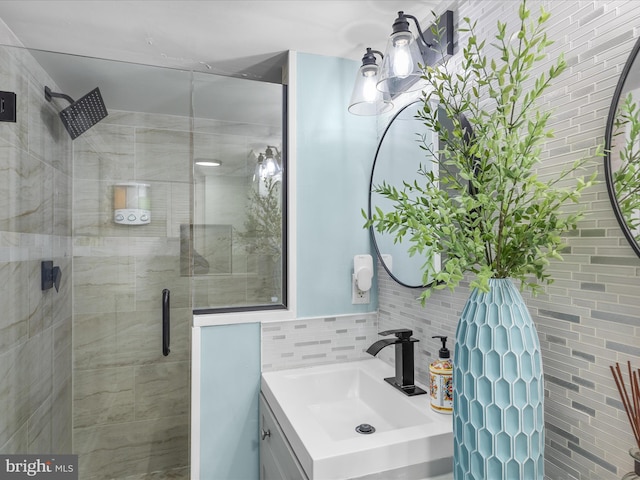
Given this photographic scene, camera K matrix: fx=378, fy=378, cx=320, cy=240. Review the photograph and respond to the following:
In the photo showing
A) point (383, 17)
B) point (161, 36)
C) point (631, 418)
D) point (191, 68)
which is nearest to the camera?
point (631, 418)

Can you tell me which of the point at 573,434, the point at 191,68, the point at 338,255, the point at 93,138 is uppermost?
the point at 191,68

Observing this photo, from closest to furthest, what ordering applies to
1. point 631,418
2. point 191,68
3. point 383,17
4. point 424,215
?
1. point 631,418
2. point 424,215
3. point 383,17
4. point 191,68

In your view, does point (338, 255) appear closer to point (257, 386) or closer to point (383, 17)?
point (257, 386)

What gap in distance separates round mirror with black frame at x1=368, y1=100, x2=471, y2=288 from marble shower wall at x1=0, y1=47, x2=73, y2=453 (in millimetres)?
1121

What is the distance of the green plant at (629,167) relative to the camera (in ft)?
2.19

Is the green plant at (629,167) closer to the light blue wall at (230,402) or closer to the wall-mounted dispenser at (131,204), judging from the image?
the light blue wall at (230,402)

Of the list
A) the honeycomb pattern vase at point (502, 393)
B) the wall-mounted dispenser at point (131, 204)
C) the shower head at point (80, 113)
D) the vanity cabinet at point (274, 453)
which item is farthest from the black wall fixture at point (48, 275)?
the honeycomb pattern vase at point (502, 393)

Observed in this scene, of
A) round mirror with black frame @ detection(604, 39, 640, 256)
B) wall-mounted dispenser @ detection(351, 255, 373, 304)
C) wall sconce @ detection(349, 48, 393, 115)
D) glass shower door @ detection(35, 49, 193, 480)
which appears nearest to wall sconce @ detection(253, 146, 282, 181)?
glass shower door @ detection(35, 49, 193, 480)

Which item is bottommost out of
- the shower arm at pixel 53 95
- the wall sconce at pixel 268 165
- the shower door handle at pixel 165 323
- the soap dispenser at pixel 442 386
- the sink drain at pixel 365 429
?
the sink drain at pixel 365 429

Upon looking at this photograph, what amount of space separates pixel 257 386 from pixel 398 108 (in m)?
1.23

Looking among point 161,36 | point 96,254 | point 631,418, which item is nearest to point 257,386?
point 96,254

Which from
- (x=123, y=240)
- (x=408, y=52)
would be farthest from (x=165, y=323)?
(x=408, y=52)

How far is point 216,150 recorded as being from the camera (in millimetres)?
1517

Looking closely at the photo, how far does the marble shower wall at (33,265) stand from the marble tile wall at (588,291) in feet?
4.83
